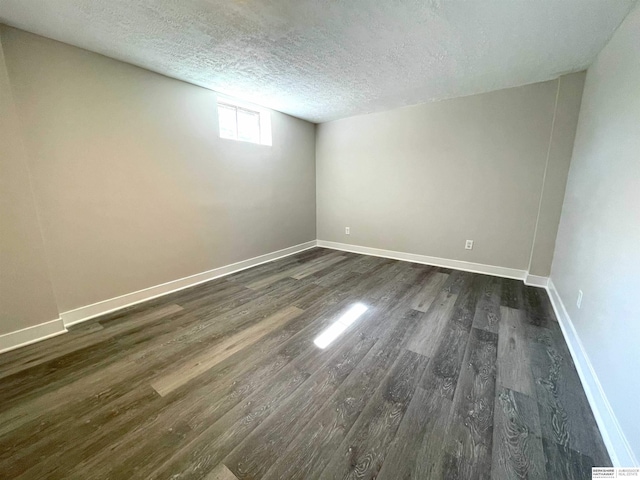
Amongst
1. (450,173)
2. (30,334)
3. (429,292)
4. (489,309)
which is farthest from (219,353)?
(450,173)

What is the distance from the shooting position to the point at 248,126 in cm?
354

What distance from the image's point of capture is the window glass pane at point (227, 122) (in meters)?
Result: 3.16

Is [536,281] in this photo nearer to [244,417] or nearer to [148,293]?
[244,417]

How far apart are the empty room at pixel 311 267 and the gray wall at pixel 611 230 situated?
0.07 feet

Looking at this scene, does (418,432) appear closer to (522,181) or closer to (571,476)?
(571,476)

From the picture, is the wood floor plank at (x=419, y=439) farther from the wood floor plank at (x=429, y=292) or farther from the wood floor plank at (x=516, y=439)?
the wood floor plank at (x=429, y=292)

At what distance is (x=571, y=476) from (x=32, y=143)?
12.5ft

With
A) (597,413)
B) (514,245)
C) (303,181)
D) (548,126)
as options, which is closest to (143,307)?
(303,181)

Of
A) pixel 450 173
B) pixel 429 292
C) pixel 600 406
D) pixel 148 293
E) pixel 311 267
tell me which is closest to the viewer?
pixel 600 406

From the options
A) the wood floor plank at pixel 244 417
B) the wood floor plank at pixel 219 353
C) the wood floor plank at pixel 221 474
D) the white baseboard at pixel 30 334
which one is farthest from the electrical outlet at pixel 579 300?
the white baseboard at pixel 30 334

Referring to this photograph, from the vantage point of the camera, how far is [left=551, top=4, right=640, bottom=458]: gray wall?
1.13 metres

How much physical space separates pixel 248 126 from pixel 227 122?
36cm

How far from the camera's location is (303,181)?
14.7ft

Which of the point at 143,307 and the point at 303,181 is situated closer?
the point at 143,307
